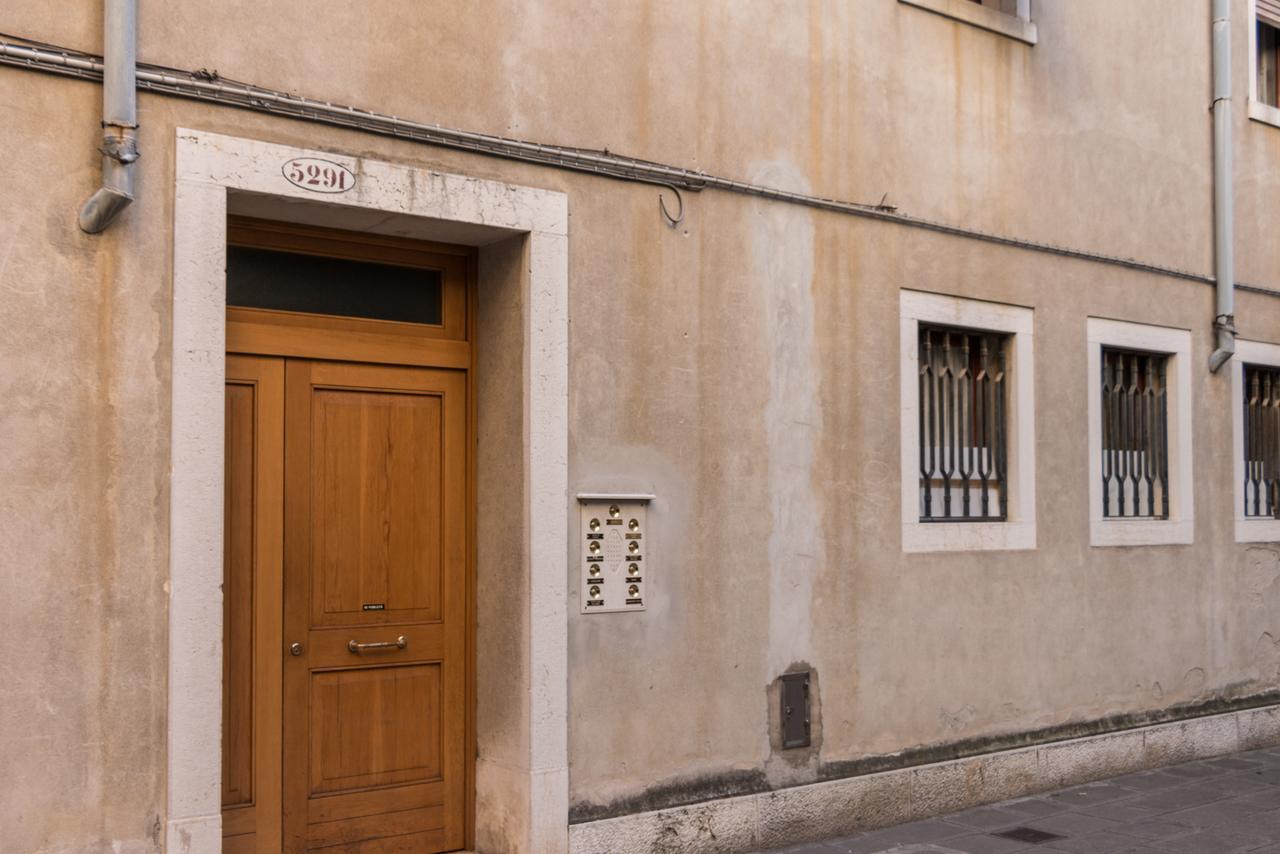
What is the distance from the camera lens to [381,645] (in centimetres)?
627

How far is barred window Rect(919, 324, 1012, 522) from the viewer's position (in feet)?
27.2

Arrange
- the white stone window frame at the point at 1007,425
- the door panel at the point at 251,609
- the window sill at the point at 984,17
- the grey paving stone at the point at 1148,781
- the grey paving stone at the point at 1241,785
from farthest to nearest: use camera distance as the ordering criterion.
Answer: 1. the grey paving stone at the point at 1148,781
2. the grey paving stone at the point at 1241,785
3. the window sill at the point at 984,17
4. the white stone window frame at the point at 1007,425
5. the door panel at the point at 251,609

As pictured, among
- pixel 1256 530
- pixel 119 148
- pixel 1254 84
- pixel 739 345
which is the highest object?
pixel 1254 84

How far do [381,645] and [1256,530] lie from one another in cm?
711

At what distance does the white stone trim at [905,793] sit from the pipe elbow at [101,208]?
332 cm

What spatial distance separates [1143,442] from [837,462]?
320cm

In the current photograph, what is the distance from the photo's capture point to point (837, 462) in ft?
25.1

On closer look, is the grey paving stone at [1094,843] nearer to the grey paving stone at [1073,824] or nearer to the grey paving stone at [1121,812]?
the grey paving stone at [1073,824]

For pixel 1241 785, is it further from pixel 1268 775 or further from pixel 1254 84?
pixel 1254 84

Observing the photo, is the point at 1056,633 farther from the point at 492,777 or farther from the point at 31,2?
the point at 31,2

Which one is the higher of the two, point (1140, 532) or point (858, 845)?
point (1140, 532)

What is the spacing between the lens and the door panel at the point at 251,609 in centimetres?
578

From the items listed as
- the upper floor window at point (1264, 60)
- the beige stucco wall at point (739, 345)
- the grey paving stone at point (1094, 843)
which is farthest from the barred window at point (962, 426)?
the upper floor window at point (1264, 60)

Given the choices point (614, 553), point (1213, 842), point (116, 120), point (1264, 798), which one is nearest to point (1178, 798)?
point (1264, 798)
